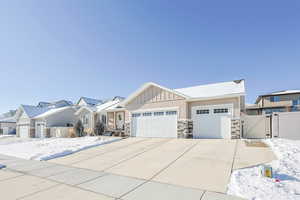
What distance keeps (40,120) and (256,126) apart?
2656cm

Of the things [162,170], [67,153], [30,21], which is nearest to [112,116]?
[67,153]

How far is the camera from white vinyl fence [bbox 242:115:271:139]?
33.6ft

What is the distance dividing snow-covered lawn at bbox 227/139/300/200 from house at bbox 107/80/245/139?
6.00 meters

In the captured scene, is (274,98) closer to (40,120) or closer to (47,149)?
(47,149)

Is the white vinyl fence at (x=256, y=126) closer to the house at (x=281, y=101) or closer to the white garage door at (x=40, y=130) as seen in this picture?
the house at (x=281, y=101)

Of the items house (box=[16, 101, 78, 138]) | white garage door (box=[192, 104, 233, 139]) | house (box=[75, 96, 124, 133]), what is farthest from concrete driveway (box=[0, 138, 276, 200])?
house (box=[16, 101, 78, 138])

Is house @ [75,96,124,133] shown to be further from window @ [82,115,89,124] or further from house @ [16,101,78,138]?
house @ [16,101,78,138]

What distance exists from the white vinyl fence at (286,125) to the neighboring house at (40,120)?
23.7 m

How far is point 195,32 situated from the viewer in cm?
1160

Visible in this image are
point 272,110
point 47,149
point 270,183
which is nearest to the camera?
point 270,183

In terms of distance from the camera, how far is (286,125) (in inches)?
364

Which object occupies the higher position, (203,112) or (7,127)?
(203,112)

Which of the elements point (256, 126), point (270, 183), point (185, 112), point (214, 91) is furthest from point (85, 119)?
point (270, 183)

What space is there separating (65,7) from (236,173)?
12.1m
